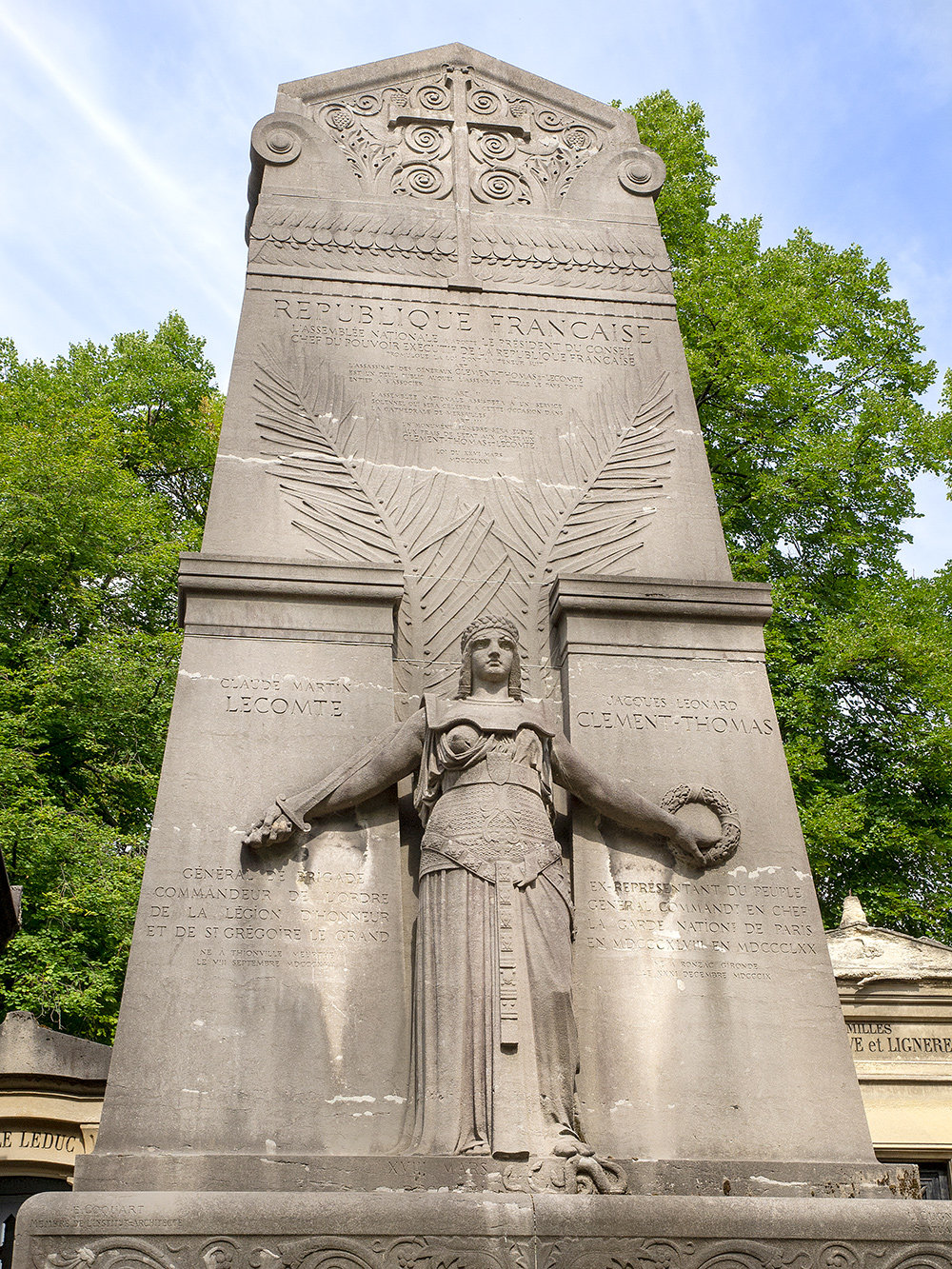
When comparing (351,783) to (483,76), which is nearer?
(351,783)

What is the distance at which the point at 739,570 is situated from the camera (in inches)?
715

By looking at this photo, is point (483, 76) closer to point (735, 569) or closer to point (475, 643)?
point (475, 643)

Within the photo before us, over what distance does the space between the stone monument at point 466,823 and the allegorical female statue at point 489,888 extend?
0.07 feet

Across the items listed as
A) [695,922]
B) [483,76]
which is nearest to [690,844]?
[695,922]

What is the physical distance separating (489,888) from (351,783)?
976 mm

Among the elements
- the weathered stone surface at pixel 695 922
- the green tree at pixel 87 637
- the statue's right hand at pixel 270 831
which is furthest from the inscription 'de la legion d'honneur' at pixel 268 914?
the green tree at pixel 87 637

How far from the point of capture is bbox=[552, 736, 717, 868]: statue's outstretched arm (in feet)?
24.1

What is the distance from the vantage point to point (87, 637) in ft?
62.5

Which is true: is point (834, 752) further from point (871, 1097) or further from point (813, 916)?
point (813, 916)

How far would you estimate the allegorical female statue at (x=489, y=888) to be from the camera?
247 inches

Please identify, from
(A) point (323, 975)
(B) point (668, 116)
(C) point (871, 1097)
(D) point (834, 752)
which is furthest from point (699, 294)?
(A) point (323, 975)

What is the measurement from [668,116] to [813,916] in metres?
18.0

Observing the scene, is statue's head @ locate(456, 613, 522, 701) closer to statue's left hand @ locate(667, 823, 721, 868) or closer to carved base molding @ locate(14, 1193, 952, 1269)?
statue's left hand @ locate(667, 823, 721, 868)

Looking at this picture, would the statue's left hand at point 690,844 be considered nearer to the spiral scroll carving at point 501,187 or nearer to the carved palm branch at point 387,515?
the carved palm branch at point 387,515
